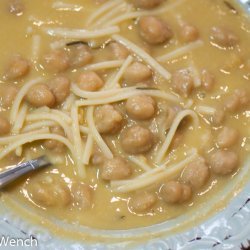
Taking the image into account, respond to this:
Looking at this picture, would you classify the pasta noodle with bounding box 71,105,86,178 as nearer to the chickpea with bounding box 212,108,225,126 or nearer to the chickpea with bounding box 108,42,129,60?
the chickpea with bounding box 108,42,129,60

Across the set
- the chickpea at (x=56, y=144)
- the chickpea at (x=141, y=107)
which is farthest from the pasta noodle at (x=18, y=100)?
the chickpea at (x=141, y=107)

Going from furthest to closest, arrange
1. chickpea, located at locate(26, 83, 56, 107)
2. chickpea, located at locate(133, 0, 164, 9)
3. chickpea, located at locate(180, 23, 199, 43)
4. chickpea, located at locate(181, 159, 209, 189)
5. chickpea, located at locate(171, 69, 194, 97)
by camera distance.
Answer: chickpea, located at locate(133, 0, 164, 9) → chickpea, located at locate(180, 23, 199, 43) → chickpea, located at locate(171, 69, 194, 97) → chickpea, located at locate(26, 83, 56, 107) → chickpea, located at locate(181, 159, 209, 189)

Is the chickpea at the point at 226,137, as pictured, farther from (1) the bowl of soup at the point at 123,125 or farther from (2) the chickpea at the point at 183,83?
(2) the chickpea at the point at 183,83

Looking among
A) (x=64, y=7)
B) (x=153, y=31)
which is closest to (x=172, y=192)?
(x=153, y=31)

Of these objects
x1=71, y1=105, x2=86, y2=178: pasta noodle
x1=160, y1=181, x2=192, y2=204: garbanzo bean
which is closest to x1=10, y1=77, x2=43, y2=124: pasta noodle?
x1=71, y1=105, x2=86, y2=178: pasta noodle

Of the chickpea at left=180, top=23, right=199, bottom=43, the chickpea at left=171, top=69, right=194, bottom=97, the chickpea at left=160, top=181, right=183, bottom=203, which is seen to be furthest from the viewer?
the chickpea at left=180, top=23, right=199, bottom=43

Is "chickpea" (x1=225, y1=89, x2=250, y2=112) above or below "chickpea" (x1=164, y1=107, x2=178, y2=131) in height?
above

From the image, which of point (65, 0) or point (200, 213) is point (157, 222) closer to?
point (200, 213)
